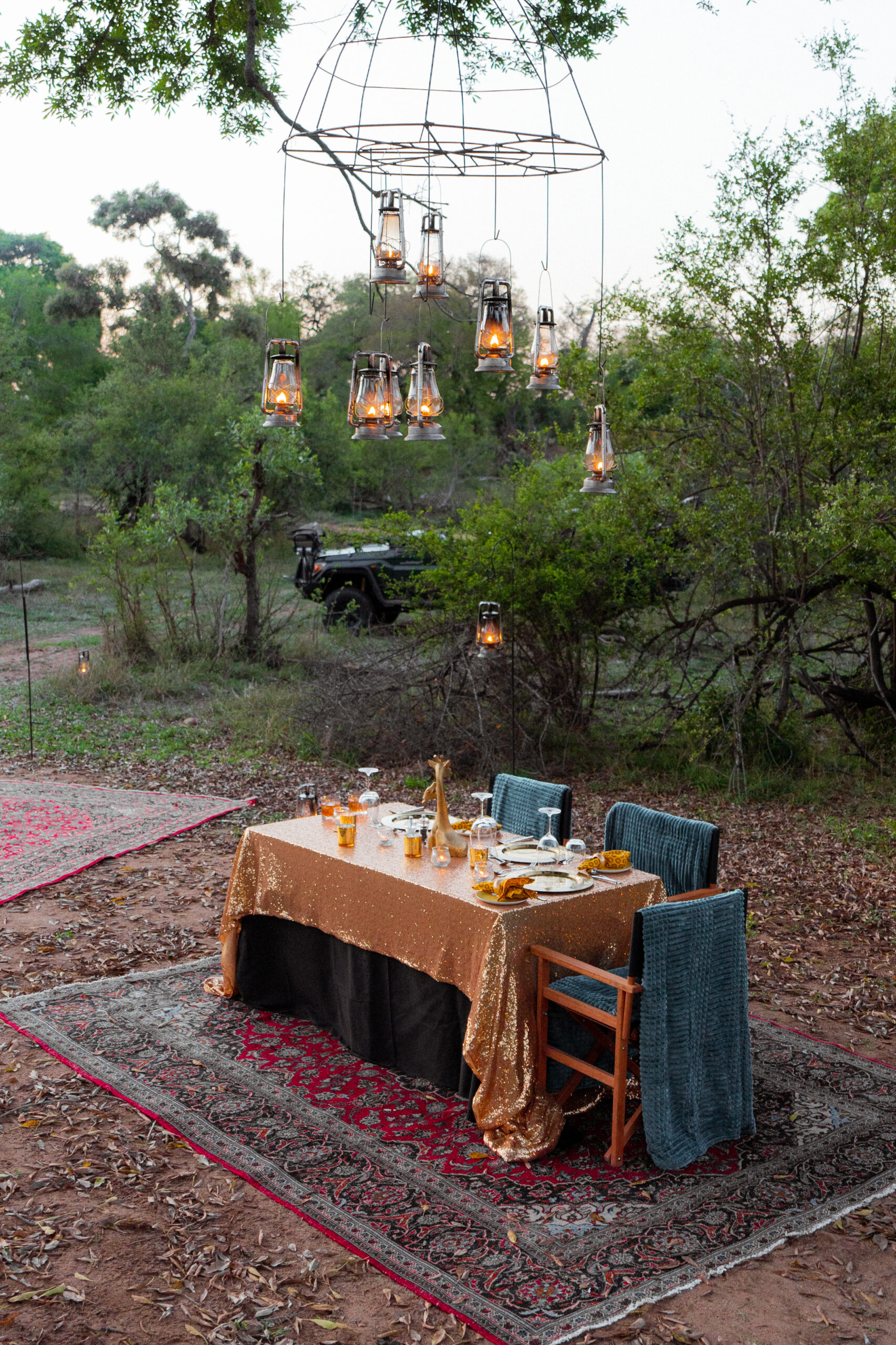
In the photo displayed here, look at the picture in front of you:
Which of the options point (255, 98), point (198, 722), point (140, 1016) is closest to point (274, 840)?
point (140, 1016)

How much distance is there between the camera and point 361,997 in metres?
4.51

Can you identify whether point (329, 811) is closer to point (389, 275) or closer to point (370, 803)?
point (370, 803)

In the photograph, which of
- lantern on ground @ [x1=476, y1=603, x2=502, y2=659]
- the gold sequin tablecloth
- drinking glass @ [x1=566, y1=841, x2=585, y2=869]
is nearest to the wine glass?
the gold sequin tablecloth

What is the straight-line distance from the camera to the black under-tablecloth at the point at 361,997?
13.9 ft

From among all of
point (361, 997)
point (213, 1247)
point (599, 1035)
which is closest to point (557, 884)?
point (599, 1035)

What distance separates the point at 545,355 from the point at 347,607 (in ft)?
32.0

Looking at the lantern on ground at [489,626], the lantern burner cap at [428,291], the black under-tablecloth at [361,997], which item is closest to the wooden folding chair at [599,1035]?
the black under-tablecloth at [361,997]

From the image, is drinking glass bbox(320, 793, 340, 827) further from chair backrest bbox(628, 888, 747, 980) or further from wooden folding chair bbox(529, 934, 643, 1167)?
chair backrest bbox(628, 888, 747, 980)

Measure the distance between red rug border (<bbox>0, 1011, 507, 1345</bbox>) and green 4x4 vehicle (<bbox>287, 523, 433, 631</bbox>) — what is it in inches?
371

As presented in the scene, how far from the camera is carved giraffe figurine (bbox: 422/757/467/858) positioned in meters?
4.59

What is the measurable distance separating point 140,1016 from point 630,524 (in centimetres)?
571

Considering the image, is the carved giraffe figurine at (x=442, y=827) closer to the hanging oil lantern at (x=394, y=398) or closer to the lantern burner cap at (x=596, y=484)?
the lantern burner cap at (x=596, y=484)

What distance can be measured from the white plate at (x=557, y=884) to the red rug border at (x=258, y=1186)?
129 centimetres

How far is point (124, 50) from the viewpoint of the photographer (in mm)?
6582
